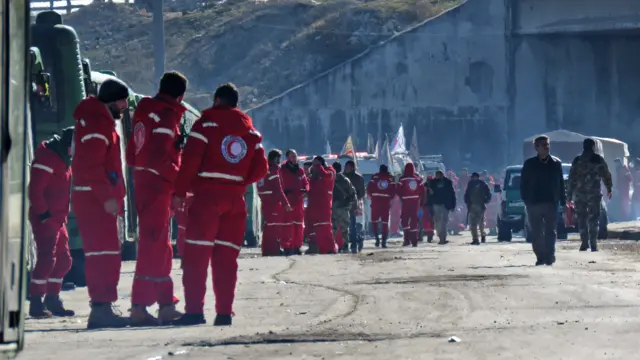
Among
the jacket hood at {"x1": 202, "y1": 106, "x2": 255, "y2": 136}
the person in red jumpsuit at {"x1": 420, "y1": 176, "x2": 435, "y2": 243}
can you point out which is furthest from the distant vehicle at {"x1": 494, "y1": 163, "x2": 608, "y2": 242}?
the jacket hood at {"x1": 202, "y1": 106, "x2": 255, "y2": 136}

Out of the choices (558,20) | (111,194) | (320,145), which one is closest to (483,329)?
(111,194)

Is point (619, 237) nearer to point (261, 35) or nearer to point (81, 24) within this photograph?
point (261, 35)

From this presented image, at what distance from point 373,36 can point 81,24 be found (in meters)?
40.8

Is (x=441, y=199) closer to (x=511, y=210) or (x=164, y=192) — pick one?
(x=511, y=210)

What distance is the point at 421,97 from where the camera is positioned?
68875 mm

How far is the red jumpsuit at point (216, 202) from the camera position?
11383 millimetres

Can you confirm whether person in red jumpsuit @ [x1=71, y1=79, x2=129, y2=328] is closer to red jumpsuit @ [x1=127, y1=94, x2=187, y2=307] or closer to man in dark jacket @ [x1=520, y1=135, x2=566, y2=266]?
red jumpsuit @ [x1=127, y1=94, x2=187, y2=307]

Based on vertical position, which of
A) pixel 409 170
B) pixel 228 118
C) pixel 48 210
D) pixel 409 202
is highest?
pixel 409 170

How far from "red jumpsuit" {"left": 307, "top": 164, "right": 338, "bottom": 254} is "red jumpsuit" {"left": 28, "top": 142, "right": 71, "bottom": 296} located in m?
14.1

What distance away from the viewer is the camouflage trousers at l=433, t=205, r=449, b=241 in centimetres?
3397

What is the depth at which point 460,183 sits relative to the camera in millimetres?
49875

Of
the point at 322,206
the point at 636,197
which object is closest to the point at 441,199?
the point at 322,206

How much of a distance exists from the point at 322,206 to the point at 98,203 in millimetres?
16103

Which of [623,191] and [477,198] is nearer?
[477,198]
